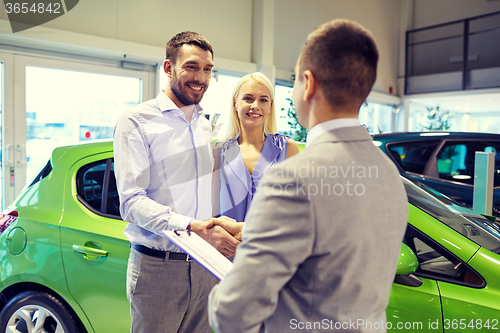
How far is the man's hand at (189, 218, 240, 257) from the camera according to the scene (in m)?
1.18

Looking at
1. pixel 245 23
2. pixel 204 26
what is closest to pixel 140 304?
pixel 204 26

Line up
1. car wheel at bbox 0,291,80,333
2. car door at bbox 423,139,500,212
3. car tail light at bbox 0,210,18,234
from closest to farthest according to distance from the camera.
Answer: car wheel at bbox 0,291,80,333, car tail light at bbox 0,210,18,234, car door at bbox 423,139,500,212

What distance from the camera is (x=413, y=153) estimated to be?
3467mm

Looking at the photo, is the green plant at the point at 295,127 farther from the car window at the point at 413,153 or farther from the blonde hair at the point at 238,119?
the blonde hair at the point at 238,119

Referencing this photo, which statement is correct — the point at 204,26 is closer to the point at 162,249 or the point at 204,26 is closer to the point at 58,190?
the point at 58,190

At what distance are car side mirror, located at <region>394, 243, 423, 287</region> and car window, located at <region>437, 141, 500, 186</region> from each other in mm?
2351

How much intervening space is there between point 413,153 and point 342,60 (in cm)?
304

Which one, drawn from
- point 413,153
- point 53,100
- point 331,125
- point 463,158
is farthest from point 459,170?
point 53,100

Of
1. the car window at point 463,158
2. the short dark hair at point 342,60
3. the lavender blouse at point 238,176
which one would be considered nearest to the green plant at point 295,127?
the car window at point 463,158

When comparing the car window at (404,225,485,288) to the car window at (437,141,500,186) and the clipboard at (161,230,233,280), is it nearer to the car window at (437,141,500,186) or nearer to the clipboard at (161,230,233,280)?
the clipboard at (161,230,233,280)

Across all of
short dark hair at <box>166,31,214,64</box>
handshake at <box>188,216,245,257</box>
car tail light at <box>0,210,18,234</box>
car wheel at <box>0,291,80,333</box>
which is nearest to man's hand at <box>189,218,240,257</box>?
handshake at <box>188,216,245,257</box>

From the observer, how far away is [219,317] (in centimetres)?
70

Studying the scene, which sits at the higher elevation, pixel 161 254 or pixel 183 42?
pixel 183 42

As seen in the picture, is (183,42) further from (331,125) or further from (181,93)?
(331,125)
